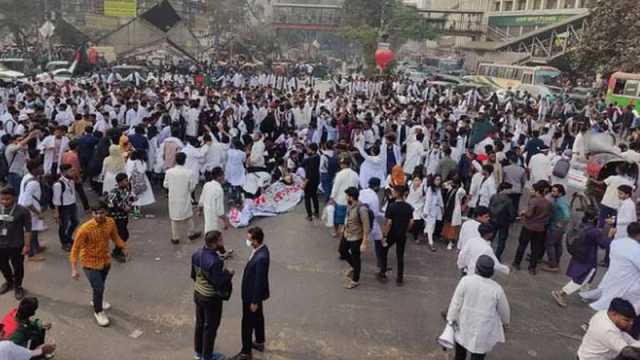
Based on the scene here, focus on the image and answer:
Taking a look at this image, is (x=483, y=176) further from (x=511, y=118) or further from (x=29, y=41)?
(x=29, y=41)

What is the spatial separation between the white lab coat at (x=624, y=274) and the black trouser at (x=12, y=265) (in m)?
6.63

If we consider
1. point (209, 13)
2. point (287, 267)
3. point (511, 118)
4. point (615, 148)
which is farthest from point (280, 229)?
point (209, 13)

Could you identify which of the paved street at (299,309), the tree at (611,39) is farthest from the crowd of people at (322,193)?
the tree at (611,39)

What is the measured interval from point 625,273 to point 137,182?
7259 millimetres

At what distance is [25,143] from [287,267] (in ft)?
16.5

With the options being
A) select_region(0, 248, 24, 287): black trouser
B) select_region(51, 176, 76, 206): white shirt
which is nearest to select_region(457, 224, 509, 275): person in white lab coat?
select_region(0, 248, 24, 287): black trouser

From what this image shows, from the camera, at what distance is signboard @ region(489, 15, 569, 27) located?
43625 mm

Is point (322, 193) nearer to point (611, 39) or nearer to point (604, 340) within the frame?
point (604, 340)

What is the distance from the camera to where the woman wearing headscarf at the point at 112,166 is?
830 cm

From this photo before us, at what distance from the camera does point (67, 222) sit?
7641 millimetres

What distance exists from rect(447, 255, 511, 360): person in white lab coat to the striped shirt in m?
3.73

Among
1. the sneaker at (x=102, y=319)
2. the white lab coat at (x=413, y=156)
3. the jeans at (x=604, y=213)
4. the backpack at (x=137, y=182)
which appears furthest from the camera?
the white lab coat at (x=413, y=156)

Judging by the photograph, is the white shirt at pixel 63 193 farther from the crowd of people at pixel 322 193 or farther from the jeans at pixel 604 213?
the jeans at pixel 604 213

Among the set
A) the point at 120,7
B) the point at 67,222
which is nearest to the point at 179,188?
the point at 67,222
